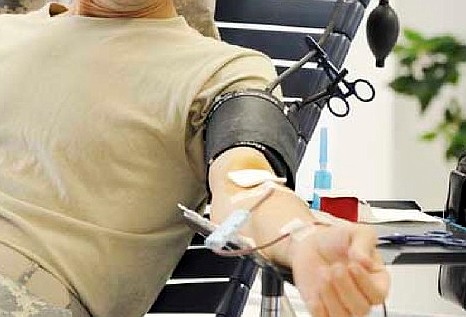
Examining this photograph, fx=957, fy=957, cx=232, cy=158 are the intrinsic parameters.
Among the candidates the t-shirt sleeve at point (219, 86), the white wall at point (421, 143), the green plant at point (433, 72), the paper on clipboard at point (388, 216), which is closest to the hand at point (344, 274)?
the green plant at point (433, 72)

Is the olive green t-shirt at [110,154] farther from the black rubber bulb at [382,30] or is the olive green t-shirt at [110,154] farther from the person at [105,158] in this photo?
the black rubber bulb at [382,30]

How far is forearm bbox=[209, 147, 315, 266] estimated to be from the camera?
936 millimetres

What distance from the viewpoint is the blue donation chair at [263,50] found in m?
1.88

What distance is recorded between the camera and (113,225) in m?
1.34

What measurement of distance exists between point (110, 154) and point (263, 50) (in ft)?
2.93

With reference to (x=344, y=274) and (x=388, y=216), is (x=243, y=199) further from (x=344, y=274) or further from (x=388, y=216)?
(x=388, y=216)

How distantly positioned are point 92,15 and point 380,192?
1792 mm

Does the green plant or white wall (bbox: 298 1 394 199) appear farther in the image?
white wall (bbox: 298 1 394 199)

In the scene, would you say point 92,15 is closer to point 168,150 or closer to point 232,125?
point 168,150

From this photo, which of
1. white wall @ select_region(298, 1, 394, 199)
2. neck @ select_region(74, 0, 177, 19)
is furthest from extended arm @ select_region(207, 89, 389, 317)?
white wall @ select_region(298, 1, 394, 199)

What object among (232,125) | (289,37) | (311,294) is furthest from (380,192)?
(311,294)

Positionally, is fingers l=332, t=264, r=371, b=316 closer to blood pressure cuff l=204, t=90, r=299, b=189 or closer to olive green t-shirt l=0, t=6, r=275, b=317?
blood pressure cuff l=204, t=90, r=299, b=189

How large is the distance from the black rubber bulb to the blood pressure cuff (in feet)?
2.25

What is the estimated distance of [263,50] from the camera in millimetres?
2154
